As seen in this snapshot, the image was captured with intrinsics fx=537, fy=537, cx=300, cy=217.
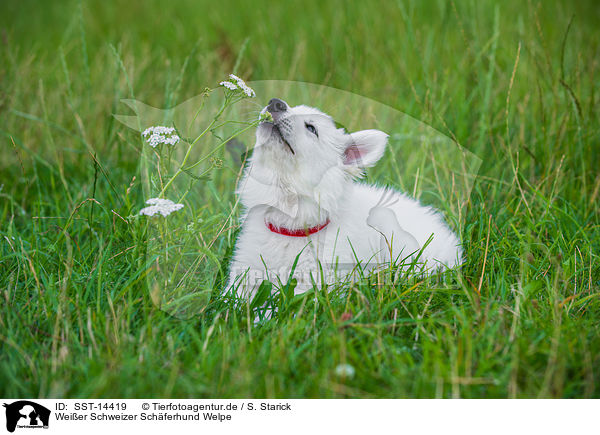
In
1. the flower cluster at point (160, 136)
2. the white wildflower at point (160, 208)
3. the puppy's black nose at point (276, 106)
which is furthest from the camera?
the puppy's black nose at point (276, 106)

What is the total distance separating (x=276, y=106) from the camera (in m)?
2.67

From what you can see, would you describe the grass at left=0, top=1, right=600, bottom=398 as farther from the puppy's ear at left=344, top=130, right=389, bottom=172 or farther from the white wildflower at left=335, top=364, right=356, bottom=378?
the puppy's ear at left=344, top=130, right=389, bottom=172

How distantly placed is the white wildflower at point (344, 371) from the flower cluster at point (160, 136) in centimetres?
129

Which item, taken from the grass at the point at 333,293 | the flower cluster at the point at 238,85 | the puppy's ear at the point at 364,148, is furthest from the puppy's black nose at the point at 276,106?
the grass at the point at 333,293

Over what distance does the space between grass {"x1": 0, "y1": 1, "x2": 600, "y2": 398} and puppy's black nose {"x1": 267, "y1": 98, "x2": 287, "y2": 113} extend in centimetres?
77

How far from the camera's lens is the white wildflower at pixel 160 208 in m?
2.42

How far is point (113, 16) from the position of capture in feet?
27.8

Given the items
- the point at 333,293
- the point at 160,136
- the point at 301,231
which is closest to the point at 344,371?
the point at 333,293

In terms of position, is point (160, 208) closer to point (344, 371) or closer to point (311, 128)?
point (311, 128)

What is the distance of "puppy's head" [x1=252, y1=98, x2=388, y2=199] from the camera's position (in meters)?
2.69
